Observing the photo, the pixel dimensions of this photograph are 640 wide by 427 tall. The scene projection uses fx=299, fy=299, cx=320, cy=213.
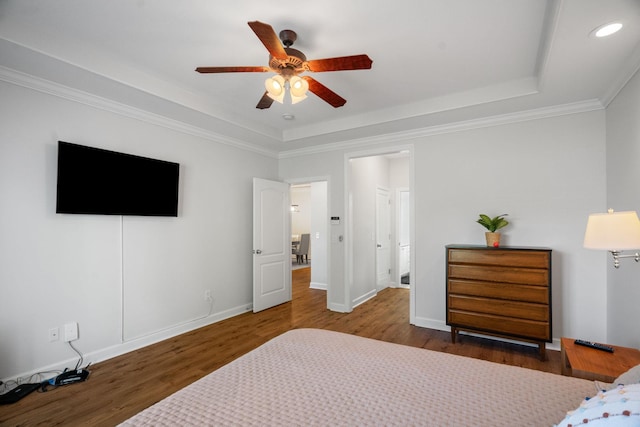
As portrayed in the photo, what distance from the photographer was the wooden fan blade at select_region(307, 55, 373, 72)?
6.02 ft

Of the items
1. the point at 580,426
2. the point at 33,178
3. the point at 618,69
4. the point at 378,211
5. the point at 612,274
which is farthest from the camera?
the point at 378,211

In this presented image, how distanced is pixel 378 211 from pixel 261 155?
236 centimetres

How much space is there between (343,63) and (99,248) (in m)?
2.76

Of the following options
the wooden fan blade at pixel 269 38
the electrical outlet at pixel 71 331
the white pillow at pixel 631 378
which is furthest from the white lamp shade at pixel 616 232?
the electrical outlet at pixel 71 331

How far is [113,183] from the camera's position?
287 centimetres

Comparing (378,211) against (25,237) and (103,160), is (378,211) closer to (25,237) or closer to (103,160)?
(103,160)

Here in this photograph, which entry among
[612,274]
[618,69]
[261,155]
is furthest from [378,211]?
[618,69]

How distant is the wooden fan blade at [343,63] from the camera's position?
6.02 feet

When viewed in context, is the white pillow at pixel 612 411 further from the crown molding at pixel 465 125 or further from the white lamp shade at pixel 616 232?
the crown molding at pixel 465 125

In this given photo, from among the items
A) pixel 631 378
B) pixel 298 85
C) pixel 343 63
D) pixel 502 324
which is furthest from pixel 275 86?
pixel 502 324

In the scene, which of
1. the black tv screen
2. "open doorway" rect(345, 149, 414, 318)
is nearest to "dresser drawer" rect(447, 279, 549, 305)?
"open doorway" rect(345, 149, 414, 318)

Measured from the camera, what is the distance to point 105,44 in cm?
228

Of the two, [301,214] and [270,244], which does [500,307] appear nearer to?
[270,244]

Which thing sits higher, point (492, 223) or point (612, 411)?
point (492, 223)
